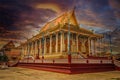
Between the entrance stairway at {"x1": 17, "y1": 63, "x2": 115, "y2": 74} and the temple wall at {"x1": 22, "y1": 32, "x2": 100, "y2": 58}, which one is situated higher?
the temple wall at {"x1": 22, "y1": 32, "x2": 100, "y2": 58}

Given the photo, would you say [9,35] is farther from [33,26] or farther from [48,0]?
[48,0]

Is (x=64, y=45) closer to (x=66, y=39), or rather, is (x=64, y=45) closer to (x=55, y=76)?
(x=66, y=39)

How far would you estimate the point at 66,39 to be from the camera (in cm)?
2252

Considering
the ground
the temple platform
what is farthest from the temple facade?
the ground

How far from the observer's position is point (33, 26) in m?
29.0

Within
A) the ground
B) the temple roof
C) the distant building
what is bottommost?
the ground

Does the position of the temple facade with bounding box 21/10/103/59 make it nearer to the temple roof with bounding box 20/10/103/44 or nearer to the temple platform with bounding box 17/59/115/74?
the temple roof with bounding box 20/10/103/44

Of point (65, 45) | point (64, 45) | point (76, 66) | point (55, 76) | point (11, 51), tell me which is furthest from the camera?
point (11, 51)

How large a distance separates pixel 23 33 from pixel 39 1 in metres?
8.70

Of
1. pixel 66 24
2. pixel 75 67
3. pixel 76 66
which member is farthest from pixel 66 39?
pixel 75 67

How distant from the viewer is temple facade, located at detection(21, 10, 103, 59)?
21.7m

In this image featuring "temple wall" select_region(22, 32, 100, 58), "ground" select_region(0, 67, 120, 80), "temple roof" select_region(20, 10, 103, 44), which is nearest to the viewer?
"ground" select_region(0, 67, 120, 80)

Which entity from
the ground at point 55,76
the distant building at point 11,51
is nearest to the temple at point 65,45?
the ground at point 55,76

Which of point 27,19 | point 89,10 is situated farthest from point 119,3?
point 27,19
